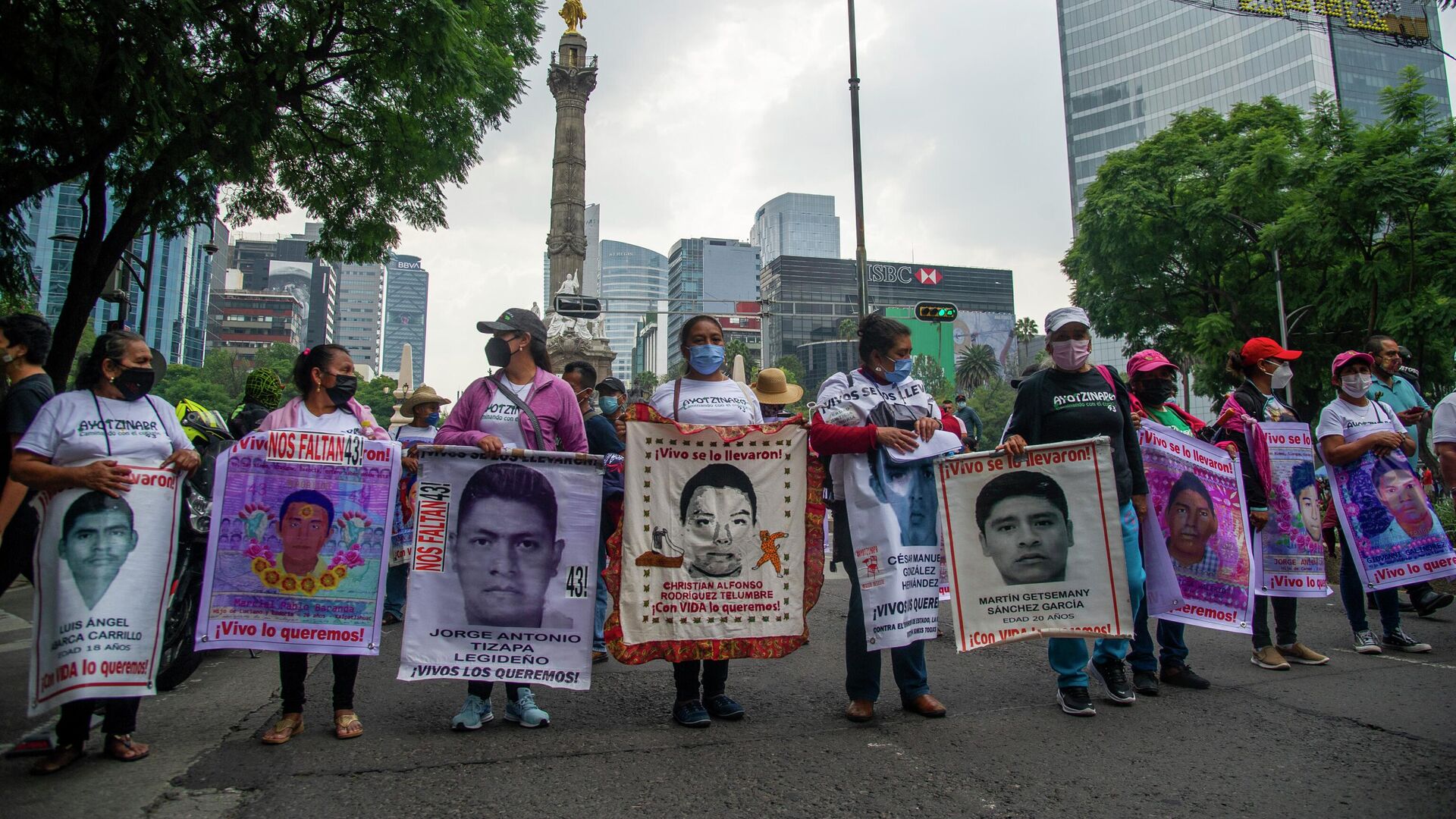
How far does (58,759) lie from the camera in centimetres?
359

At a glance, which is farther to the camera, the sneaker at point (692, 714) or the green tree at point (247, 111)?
the green tree at point (247, 111)

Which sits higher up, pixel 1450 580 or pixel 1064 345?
pixel 1064 345

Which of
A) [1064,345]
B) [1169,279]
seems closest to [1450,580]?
[1064,345]

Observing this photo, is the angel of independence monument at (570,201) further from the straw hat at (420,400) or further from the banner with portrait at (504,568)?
the banner with portrait at (504,568)

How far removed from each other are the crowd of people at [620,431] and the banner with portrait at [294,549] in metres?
0.07

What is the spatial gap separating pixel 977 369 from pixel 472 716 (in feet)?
342

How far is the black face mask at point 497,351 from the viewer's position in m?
4.41

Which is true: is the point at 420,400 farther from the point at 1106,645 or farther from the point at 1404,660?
the point at 1404,660

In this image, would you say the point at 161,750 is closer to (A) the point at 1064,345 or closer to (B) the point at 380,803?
(B) the point at 380,803

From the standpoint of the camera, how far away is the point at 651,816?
3.00 metres

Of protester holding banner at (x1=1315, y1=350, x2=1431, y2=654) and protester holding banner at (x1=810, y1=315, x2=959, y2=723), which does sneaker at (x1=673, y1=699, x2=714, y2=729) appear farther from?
protester holding banner at (x1=1315, y1=350, x2=1431, y2=654)

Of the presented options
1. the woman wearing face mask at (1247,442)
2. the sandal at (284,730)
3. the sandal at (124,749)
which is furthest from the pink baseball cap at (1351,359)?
the sandal at (124,749)

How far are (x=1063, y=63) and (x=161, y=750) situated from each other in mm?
110949

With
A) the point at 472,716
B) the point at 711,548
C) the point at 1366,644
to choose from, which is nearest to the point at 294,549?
the point at 472,716
